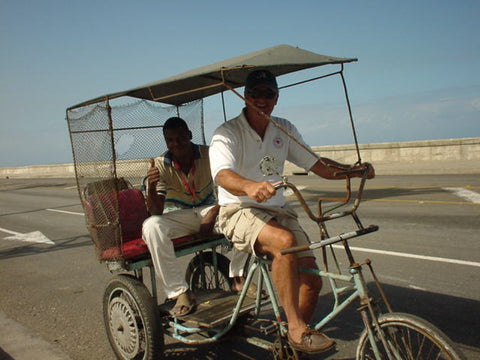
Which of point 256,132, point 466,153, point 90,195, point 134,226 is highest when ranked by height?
point 256,132

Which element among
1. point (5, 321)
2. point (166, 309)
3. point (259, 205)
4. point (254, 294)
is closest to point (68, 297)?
point (5, 321)

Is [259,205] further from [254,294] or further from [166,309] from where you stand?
[166,309]

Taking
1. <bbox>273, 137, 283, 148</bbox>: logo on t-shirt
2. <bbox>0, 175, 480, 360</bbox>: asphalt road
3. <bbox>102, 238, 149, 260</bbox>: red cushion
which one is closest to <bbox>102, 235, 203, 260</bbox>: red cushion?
<bbox>102, 238, 149, 260</bbox>: red cushion

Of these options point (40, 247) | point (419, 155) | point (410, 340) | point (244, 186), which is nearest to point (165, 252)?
point (244, 186)

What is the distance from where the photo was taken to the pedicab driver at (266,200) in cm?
283

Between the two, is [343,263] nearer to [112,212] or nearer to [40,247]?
[112,212]

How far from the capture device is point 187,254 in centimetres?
394

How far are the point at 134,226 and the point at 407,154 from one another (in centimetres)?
1913

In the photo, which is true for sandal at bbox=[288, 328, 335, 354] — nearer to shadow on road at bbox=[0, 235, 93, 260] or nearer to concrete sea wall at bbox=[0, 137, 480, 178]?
shadow on road at bbox=[0, 235, 93, 260]

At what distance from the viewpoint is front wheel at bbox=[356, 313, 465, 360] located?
228 cm

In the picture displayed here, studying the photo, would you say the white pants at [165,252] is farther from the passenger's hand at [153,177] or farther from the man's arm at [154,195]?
the passenger's hand at [153,177]

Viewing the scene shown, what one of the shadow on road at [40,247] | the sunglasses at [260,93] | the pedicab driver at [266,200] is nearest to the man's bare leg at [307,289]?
the pedicab driver at [266,200]

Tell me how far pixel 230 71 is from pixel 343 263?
3443 millimetres

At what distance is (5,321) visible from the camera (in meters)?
4.95
